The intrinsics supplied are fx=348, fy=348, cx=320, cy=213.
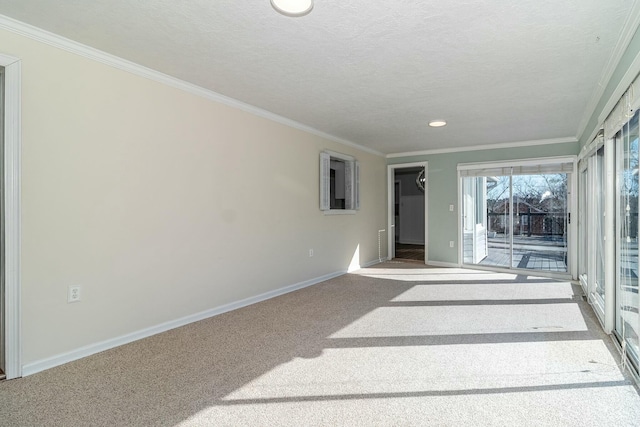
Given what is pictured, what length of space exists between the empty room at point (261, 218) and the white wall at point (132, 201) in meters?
0.02

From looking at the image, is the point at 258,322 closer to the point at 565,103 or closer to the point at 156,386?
the point at 156,386

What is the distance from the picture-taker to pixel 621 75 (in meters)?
2.54

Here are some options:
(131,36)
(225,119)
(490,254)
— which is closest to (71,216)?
(131,36)

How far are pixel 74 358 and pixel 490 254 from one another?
20.4 ft

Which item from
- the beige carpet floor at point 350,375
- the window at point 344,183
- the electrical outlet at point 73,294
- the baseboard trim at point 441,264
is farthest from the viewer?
the baseboard trim at point 441,264

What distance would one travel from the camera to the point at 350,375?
7.70 ft

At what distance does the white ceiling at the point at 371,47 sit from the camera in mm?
2080

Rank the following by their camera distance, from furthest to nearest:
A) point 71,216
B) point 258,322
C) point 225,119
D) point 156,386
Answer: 1. point 225,119
2. point 258,322
3. point 71,216
4. point 156,386

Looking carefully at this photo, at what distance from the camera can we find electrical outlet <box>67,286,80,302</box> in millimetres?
2537

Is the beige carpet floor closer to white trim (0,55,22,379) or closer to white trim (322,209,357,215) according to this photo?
white trim (0,55,22,379)

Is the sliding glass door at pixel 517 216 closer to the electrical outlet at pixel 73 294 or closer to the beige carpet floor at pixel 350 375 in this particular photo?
the beige carpet floor at pixel 350 375

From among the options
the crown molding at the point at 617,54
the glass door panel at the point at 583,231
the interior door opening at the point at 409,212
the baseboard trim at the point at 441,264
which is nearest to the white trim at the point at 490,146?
the glass door panel at the point at 583,231

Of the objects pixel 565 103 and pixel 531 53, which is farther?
pixel 565 103

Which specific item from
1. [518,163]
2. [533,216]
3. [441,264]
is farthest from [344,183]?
[533,216]
